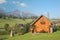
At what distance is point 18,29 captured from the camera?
A: 4712 centimetres

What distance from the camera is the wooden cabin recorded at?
49.0 metres

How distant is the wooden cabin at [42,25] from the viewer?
4900cm

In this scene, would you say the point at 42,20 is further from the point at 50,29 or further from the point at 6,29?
Answer: the point at 6,29

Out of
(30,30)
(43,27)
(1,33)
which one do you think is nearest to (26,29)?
(30,30)

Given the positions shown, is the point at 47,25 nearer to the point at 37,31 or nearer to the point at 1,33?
the point at 37,31

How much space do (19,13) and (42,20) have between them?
48.5 m

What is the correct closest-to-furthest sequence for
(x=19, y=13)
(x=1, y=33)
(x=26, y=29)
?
1. (x=1, y=33)
2. (x=26, y=29)
3. (x=19, y=13)

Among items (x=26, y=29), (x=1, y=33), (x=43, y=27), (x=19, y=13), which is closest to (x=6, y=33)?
(x=1, y=33)

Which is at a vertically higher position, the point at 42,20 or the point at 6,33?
the point at 42,20

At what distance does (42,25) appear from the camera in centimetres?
4997

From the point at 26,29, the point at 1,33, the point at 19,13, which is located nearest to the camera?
the point at 1,33

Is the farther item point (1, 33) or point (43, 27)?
point (43, 27)

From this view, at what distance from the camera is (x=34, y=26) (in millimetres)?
49656

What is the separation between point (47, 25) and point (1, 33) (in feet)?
44.2
